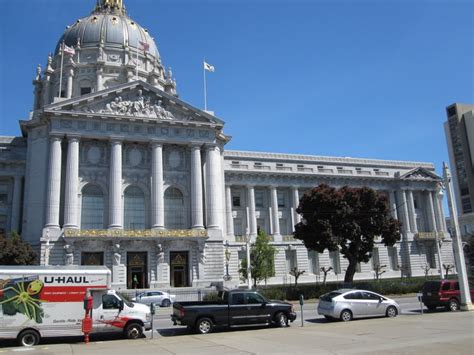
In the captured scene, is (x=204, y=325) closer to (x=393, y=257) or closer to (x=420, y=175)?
(x=393, y=257)

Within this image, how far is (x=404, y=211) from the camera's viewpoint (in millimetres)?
79875

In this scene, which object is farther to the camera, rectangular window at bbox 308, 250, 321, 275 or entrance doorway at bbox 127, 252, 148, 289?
rectangular window at bbox 308, 250, 321, 275

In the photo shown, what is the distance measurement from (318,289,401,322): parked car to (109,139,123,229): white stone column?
3324 cm

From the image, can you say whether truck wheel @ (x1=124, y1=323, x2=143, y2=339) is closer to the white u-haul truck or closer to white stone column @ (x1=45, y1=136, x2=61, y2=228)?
the white u-haul truck

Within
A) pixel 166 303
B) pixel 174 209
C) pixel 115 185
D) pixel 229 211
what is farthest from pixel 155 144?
pixel 166 303

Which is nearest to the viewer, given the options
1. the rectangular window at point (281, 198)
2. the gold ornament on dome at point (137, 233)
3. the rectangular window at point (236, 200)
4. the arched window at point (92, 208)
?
the gold ornament on dome at point (137, 233)

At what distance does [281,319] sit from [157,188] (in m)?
35.2

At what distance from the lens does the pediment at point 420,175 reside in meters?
81.6

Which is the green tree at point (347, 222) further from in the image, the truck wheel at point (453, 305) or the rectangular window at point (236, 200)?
the rectangular window at point (236, 200)

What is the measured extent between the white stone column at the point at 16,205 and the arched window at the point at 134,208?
13.3m

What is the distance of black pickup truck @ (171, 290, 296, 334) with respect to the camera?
21328 millimetres

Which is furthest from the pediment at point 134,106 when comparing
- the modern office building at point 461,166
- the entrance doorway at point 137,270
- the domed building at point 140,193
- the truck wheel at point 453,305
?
the modern office building at point 461,166

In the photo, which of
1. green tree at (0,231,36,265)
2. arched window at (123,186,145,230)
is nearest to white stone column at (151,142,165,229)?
arched window at (123,186,145,230)

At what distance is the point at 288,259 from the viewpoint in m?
70.2
